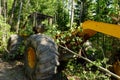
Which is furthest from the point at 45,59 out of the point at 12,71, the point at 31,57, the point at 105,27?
the point at 12,71

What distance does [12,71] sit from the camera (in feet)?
26.6

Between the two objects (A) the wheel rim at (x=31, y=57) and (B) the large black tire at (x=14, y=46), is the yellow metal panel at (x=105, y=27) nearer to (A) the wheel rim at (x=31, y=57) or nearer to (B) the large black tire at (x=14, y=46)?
(A) the wheel rim at (x=31, y=57)

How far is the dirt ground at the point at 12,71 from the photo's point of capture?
738cm

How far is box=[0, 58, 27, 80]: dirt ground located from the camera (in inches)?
291

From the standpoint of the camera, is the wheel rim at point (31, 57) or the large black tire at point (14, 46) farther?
the large black tire at point (14, 46)

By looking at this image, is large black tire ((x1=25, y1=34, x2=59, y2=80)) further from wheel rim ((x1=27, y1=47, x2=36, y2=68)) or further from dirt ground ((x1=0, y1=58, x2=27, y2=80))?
dirt ground ((x1=0, y1=58, x2=27, y2=80))

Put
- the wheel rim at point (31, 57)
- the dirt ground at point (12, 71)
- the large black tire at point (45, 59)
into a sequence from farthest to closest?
the dirt ground at point (12, 71) < the wheel rim at point (31, 57) < the large black tire at point (45, 59)

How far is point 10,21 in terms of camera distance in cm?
2048

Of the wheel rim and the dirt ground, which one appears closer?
the wheel rim

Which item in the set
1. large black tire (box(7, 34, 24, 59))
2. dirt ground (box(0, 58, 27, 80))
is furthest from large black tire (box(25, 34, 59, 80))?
large black tire (box(7, 34, 24, 59))

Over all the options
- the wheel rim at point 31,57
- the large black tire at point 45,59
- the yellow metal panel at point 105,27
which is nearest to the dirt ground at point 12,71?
the wheel rim at point 31,57

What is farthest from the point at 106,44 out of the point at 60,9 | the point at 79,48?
the point at 60,9

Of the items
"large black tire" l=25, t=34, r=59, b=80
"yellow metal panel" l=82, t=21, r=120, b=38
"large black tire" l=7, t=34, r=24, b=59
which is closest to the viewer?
"yellow metal panel" l=82, t=21, r=120, b=38

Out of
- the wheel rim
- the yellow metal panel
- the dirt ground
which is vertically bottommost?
the dirt ground
